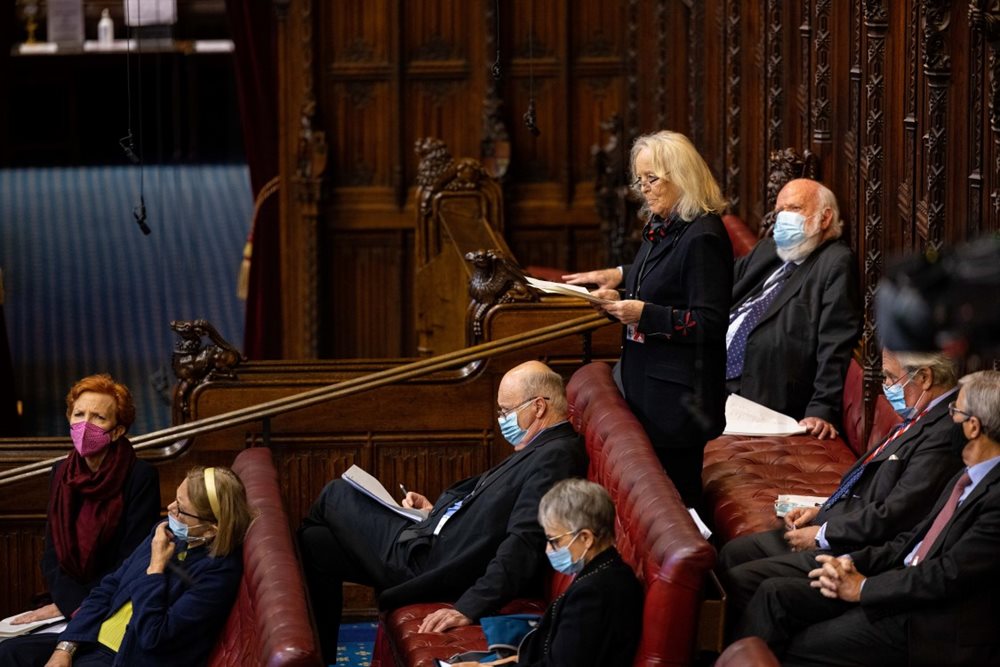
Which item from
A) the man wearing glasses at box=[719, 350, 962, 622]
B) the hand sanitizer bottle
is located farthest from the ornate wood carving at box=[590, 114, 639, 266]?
the hand sanitizer bottle

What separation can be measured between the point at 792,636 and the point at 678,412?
0.90 m

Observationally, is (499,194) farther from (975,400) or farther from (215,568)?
(975,400)

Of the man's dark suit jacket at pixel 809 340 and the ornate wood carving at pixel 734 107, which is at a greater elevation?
the ornate wood carving at pixel 734 107

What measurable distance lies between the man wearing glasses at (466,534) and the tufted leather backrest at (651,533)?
15cm

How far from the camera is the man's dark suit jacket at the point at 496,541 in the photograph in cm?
565

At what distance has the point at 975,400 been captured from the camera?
4801 millimetres

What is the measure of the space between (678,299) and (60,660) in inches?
90.1

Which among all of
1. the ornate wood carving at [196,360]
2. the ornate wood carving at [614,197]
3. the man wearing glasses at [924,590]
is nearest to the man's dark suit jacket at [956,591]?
the man wearing glasses at [924,590]

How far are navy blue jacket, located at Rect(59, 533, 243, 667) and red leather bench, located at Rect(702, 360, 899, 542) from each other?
5.53 feet

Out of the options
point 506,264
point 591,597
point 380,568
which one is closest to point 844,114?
point 506,264

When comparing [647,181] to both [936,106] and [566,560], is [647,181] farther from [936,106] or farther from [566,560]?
[566,560]

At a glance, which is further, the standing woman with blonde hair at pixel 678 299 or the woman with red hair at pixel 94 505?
the woman with red hair at pixel 94 505

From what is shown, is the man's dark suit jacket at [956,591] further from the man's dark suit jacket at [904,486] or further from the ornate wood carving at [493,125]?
the ornate wood carving at [493,125]

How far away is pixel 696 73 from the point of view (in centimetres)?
1091
